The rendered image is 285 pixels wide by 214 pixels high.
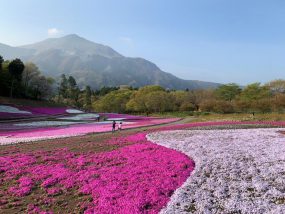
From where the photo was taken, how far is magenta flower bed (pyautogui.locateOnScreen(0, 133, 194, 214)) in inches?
508

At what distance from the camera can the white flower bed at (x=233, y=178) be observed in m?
12.2

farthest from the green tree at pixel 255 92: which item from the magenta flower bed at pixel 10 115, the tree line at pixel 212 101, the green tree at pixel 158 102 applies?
the magenta flower bed at pixel 10 115

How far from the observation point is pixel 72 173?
698 inches

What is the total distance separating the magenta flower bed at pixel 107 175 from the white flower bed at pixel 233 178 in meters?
0.98

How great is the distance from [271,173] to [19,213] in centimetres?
1317

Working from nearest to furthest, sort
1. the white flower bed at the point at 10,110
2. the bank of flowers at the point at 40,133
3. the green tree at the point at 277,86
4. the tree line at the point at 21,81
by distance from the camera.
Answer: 1. the bank of flowers at the point at 40,133
2. the white flower bed at the point at 10,110
3. the tree line at the point at 21,81
4. the green tree at the point at 277,86

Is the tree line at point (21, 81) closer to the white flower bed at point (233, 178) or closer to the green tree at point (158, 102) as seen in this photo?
the green tree at point (158, 102)

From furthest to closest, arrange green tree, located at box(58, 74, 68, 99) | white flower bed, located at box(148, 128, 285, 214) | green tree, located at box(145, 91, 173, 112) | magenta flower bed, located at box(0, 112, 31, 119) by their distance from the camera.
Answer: green tree, located at box(58, 74, 68, 99)
green tree, located at box(145, 91, 173, 112)
magenta flower bed, located at box(0, 112, 31, 119)
white flower bed, located at box(148, 128, 285, 214)

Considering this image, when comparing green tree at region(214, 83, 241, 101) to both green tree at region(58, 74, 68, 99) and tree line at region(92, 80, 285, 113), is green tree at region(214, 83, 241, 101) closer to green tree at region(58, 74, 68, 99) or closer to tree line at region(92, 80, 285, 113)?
tree line at region(92, 80, 285, 113)

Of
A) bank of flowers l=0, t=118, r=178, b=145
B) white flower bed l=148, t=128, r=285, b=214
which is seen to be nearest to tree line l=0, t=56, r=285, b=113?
bank of flowers l=0, t=118, r=178, b=145

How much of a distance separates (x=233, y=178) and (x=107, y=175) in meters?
7.12

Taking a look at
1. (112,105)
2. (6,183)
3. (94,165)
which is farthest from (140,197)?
(112,105)

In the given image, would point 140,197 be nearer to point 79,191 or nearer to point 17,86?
point 79,191

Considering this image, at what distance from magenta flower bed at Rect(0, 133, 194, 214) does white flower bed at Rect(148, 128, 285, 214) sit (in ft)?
3.21
